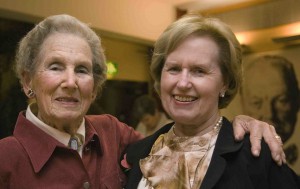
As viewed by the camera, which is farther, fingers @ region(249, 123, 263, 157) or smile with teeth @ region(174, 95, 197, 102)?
smile with teeth @ region(174, 95, 197, 102)

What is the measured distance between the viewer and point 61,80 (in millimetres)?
1501

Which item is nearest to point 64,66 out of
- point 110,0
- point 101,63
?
point 101,63

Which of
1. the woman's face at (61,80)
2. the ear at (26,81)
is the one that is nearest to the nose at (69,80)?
the woman's face at (61,80)

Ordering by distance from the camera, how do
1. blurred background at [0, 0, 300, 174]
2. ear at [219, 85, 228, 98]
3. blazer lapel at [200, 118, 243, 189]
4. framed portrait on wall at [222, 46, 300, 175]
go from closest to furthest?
blazer lapel at [200, 118, 243, 189] → ear at [219, 85, 228, 98] → blurred background at [0, 0, 300, 174] → framed portrait on wall at [222, 46, 300, 175]

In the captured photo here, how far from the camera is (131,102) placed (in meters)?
3.63

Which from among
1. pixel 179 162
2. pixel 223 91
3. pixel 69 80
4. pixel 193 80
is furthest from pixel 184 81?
pixel 69 80

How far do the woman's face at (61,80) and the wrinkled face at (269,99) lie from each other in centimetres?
214

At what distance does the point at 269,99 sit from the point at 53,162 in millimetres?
2306

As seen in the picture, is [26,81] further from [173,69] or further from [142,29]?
[142,29]

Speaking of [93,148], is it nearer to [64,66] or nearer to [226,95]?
[64,66]

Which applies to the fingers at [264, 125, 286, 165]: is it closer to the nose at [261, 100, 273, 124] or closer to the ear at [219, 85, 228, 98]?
the ear at [219, 85, 228, 98]

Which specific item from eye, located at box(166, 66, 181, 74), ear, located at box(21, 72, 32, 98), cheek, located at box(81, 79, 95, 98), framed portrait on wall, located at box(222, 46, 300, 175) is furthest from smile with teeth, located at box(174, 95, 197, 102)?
framed portrait on wall, located at box(222, 46, 300, 175)

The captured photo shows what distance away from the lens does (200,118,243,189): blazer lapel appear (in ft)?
4.45

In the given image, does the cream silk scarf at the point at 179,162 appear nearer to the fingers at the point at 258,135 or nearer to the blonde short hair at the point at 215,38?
the fingers at the point at 258,135
